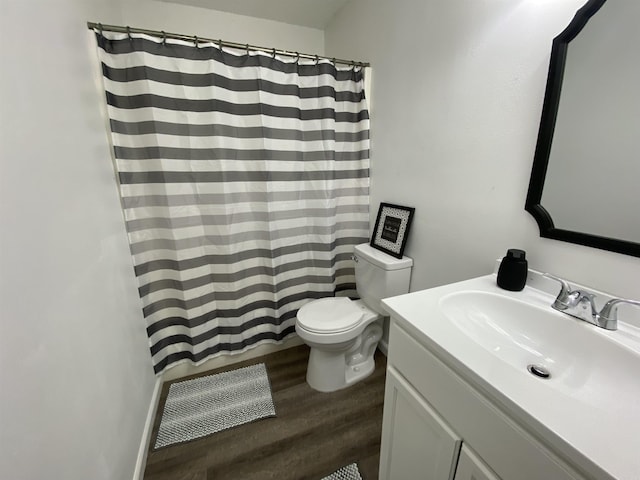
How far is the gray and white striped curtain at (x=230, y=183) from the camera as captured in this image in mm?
1365

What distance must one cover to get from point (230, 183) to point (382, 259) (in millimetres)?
991

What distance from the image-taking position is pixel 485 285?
103 centimetres

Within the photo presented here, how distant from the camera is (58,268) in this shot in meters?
0.75

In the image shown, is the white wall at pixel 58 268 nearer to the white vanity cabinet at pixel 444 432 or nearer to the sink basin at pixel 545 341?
the white vanity cabinet at pixel 444 432

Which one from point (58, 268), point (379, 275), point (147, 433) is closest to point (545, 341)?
point (379, 275)

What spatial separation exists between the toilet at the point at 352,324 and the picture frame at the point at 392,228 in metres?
0.05

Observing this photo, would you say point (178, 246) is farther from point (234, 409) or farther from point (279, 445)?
point (279, 445)

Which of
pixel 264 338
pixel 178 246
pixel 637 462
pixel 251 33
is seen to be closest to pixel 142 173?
pixel 178 246

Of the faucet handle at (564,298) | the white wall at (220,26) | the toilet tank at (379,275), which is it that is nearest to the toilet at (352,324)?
the toilet tank at (379,275)

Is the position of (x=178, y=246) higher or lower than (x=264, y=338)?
higher

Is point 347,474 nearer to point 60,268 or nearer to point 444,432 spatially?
point 444,432

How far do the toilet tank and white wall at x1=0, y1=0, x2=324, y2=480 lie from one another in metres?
1.27

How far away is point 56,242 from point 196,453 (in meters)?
1.19

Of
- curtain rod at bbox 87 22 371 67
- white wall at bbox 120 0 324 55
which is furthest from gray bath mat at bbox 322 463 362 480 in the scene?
white wall at bbox 120 0 324 55
